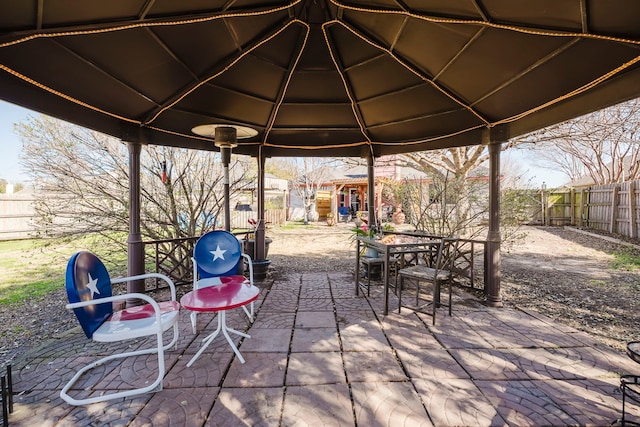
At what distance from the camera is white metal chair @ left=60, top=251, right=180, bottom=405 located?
2096mm

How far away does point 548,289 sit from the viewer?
196 inches

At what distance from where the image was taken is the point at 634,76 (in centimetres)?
237

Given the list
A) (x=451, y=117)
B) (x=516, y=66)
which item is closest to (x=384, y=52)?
(x=516, y=66)

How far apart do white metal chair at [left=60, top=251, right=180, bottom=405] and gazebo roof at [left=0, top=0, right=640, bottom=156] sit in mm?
1560

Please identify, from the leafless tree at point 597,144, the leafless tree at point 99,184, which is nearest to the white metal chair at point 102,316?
the leafless tree at point 99,184

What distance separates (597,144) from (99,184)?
1688 cm

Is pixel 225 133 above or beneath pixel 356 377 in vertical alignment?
above

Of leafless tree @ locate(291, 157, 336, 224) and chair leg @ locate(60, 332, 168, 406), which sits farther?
leafless tree @ locate(291, 157, 336, 224)

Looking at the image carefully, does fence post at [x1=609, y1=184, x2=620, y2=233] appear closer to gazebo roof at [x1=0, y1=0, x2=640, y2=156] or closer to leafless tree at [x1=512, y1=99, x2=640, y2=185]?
leafless tree at [x1=512, y1=99, x2=640, y2=185]

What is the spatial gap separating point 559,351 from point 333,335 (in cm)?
213

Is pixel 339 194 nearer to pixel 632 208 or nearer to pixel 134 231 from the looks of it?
pixel 632 208

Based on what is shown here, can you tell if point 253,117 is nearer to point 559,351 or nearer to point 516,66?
point 516,66

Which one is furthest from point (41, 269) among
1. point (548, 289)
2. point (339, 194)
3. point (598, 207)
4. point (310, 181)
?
point (598, 207)

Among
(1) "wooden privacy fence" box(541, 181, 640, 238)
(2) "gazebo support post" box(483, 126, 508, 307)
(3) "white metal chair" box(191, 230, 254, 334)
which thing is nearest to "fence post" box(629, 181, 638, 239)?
(1) "wooden privacy fence" box(541, 181, 640, 238)
